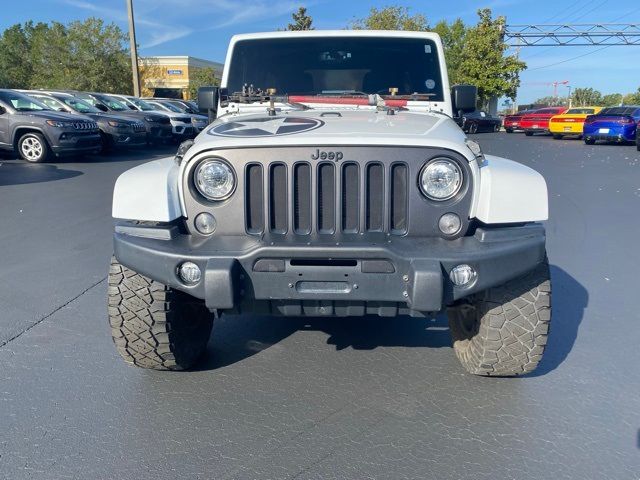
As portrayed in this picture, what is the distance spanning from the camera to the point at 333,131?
2.93m

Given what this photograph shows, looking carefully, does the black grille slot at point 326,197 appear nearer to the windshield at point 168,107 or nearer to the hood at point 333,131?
the hood at point 333,131

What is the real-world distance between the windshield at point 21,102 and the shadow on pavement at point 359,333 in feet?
37.5

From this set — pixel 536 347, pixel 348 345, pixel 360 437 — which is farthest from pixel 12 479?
pixel 536 347

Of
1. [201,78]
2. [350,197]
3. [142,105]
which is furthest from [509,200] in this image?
[201,78]

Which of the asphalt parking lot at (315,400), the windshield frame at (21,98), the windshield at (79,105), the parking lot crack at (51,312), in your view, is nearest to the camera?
the asphalt parking lot at (315,400)

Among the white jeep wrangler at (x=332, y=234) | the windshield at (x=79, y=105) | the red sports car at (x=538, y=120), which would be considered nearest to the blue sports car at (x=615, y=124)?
the red sports car at (x=538, y=120)

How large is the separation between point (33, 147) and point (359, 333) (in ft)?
38.8

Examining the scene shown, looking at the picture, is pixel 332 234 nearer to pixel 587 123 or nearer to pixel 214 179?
pixel 214 179

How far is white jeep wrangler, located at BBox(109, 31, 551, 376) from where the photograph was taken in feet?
8.73

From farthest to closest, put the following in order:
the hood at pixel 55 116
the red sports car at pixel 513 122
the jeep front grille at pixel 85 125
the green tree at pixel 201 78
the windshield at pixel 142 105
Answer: the green tree at pixel 201 78 → the red sports car at pixel 513 122 → the windshield at pixel 142 105 → the jeep front grille at pixel 85 125 → the hood at pixel 55 116

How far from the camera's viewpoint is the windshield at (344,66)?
4480 millimetres

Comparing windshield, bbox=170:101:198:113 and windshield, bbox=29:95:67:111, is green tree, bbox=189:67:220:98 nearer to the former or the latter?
windshield, bbox=170:101:198:113

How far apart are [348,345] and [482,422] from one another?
1139mm

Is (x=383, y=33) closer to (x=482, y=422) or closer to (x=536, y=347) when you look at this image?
(x=536, y=347)
